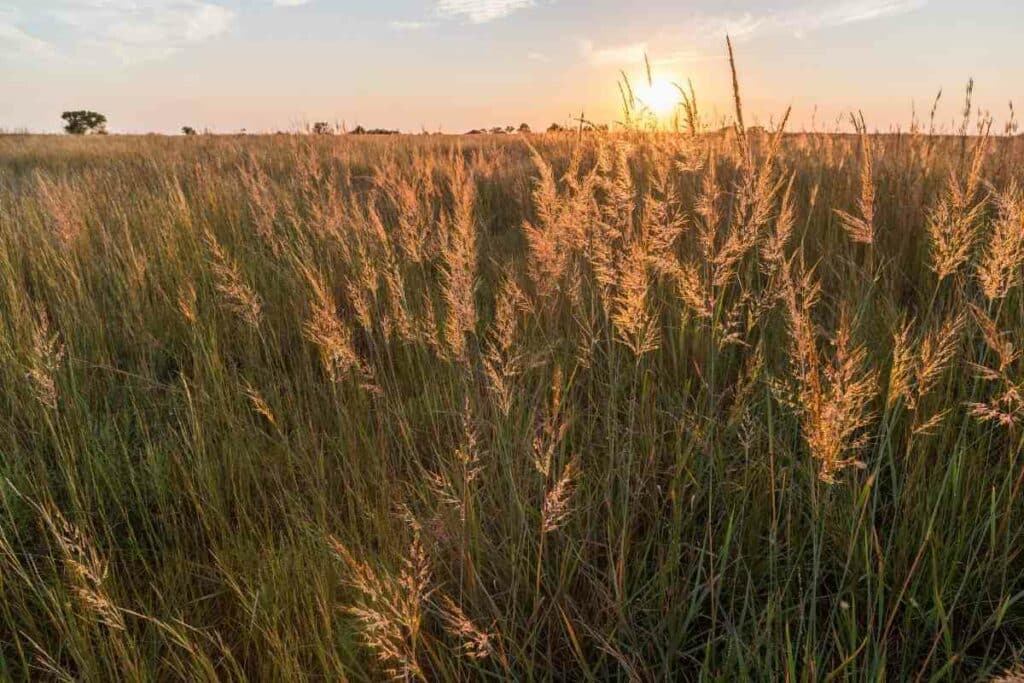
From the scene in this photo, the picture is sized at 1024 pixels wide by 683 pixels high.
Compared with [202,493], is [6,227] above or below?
above

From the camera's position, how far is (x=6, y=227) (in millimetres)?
3748

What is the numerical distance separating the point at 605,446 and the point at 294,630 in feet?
2.80

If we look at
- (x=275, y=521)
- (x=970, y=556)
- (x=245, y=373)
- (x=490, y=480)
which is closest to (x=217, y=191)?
(x=245, y=373)

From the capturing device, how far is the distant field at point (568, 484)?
1.16 meters

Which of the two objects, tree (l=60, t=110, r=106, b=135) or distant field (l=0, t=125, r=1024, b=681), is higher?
tree (l=60, t=110, r=106, b=135)

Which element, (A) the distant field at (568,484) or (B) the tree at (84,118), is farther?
(B) the tree at (84,118)

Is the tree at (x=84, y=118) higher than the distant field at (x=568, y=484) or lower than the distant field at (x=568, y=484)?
higher

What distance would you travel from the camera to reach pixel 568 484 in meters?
1.54

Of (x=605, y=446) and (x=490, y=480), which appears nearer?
(x=490, y=480)

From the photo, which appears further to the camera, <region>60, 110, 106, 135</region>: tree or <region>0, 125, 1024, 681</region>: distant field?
<region>60, 110, 106, 135</region>: tree

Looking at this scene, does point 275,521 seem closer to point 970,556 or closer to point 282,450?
point 282,450

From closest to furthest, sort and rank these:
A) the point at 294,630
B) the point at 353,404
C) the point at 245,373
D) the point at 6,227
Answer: the point at 294,630 < the point at 353,404 < the point at 245,373 < the point at 6,227

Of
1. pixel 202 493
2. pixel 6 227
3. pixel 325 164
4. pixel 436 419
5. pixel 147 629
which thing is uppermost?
pixel 325 164

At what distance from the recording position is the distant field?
1.16 meters
